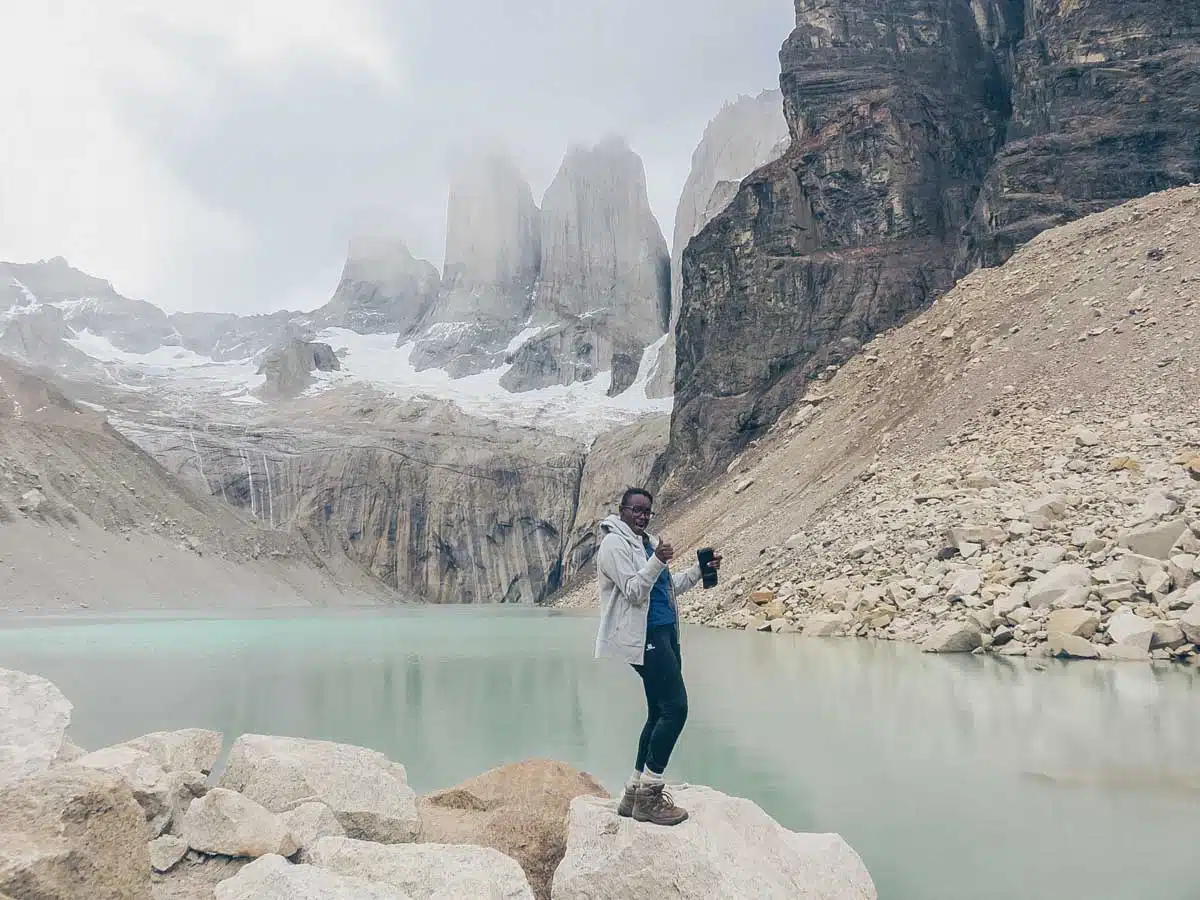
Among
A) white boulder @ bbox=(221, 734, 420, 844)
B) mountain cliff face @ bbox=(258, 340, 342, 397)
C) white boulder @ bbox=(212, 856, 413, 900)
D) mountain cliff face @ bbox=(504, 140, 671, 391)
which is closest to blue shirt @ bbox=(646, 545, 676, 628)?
white boulder @ bbox=(212, 856, 413, 900)

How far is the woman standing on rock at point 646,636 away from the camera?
4980mm

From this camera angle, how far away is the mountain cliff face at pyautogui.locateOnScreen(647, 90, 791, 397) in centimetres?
11275

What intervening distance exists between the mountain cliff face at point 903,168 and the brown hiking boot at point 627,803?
1766 inches

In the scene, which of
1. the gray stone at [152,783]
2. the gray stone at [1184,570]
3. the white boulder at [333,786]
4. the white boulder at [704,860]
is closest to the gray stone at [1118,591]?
the gray stone at [1184,570]

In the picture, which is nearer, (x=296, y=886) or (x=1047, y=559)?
(x=296, y=886)

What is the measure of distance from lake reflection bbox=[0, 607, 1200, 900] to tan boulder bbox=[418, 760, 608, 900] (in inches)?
59.9

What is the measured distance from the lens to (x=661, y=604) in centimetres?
526

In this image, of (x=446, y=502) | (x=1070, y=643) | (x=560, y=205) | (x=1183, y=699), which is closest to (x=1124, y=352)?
(x=1070, y=643)

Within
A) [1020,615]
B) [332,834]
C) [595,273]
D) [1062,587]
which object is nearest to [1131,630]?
[1062,587]

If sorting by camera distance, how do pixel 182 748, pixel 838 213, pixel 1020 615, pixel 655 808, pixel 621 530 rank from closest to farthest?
pixel 655 808
pixel 621 530
pixel 182 748
pixel 1020 615
pixel 838 213

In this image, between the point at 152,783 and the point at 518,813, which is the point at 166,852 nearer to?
the point at 152,783

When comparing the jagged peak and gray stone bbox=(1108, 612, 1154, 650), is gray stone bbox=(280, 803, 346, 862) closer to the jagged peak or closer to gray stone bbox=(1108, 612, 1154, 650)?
gray stone bbox=(1108, 612, 1154, 650)

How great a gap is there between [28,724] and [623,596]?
12.6 feet

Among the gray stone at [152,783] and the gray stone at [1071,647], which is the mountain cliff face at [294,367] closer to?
the gray stone at [1071,647]
